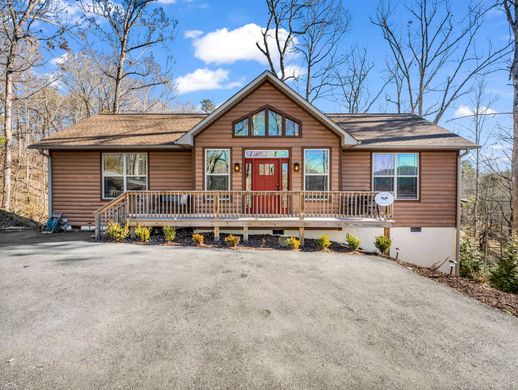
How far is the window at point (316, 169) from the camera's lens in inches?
412

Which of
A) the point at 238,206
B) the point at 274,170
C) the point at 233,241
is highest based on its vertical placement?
the point at 274,170

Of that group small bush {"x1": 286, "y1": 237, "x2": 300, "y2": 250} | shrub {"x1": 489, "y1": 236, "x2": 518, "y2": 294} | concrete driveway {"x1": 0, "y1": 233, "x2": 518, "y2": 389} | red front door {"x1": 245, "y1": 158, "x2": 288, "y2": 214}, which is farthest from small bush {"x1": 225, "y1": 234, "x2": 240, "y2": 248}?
shrub {"x1": 489, "y1": 236, "x2": 518, "y2": 294}

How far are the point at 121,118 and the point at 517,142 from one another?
16.5 metres

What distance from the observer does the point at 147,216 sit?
9320 mm

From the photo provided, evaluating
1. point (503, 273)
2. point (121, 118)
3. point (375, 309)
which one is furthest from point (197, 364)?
point (121, 118)

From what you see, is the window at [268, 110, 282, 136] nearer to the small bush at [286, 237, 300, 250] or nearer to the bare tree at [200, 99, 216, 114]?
the small bush at [286, 237, 300, 250]

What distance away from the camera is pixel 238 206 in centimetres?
1024

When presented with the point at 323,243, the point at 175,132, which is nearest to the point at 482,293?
the point at 323,243

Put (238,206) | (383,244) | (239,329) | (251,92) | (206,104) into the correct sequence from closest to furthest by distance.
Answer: (239,329) < (383,244) < (238,206) < (251,92) < (206,104)

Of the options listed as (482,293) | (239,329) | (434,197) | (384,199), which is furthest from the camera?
(434,197)

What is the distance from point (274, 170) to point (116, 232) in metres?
5.54

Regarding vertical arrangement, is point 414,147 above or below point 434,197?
above

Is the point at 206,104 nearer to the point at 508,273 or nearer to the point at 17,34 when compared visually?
the point at 17,34

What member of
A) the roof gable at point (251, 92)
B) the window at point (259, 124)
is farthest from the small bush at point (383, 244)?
the window at point (259, 124)
